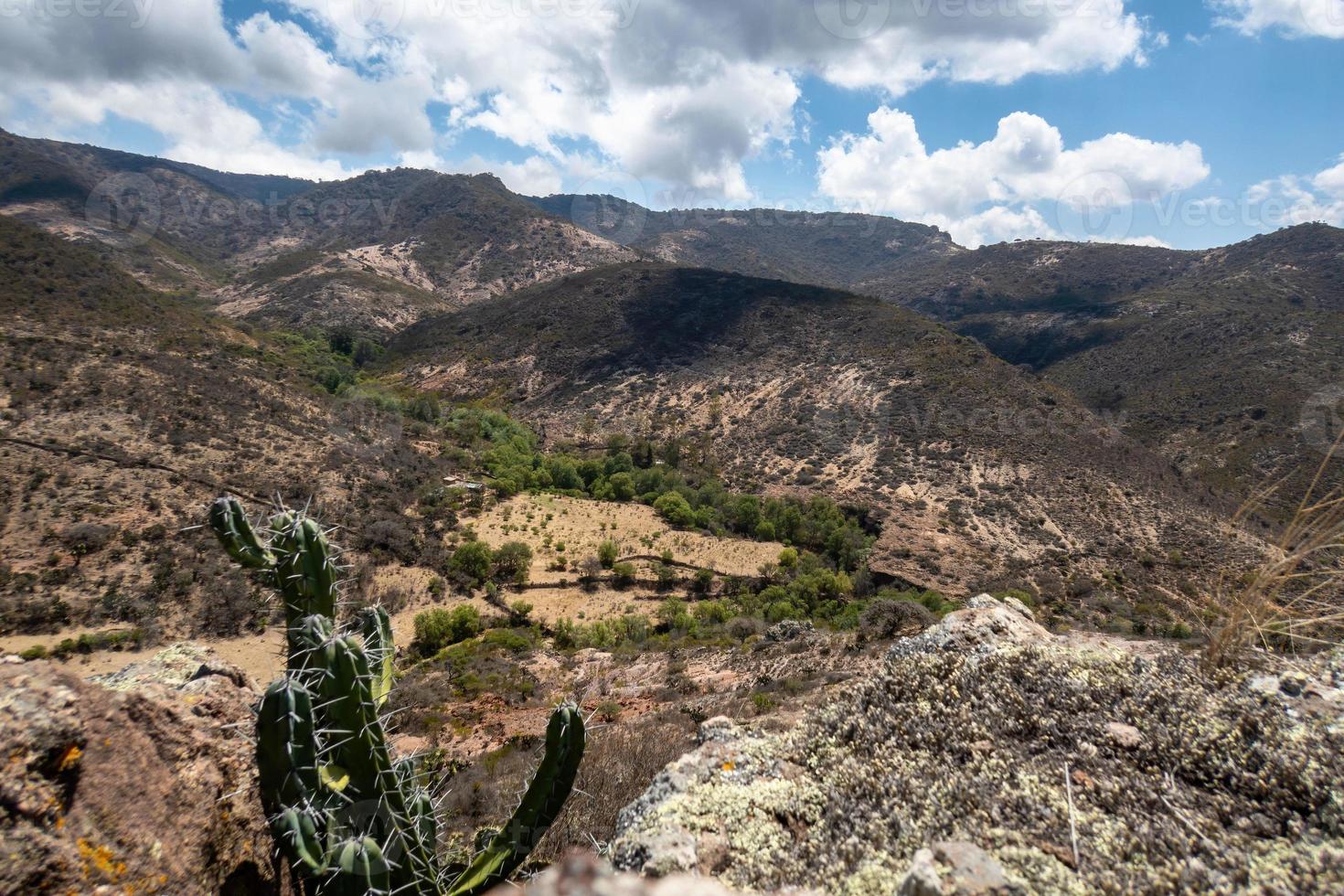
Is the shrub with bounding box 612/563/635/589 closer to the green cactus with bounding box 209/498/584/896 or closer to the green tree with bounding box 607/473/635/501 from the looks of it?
the green tree with bounding box 607/473/635/501

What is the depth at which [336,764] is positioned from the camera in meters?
3.13

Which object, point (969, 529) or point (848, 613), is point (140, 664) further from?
point (969, 529)

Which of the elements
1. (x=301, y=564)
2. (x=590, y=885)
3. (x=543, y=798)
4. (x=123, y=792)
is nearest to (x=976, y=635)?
(x=543, y=798)

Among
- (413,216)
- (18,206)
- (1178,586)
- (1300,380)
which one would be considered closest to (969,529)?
(1178,586)

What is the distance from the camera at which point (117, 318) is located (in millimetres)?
31016

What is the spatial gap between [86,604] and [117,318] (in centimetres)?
2483

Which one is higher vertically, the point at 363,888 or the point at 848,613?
the point at 363,888

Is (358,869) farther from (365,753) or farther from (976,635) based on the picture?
(976,635)

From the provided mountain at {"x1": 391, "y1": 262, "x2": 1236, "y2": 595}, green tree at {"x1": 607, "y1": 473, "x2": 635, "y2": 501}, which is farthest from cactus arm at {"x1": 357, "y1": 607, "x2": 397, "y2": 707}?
green tree at {"x1": 607, "y1": 473, "x2": 635, "y2": 501}

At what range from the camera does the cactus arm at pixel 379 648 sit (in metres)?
3.55

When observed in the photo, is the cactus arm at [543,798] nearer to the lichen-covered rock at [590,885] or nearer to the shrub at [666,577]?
the lichen-covered rock at [590,885]

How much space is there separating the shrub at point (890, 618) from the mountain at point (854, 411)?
13383mm

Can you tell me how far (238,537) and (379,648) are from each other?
121 centimetres

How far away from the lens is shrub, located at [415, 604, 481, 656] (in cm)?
1697
